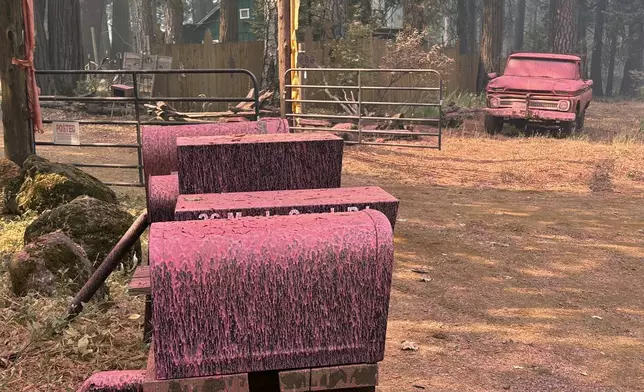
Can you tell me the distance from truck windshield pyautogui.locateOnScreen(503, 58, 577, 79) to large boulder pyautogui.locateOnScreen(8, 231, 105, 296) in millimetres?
13015

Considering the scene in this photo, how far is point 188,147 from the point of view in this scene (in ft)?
8.62

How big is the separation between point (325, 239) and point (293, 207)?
1.19 feet

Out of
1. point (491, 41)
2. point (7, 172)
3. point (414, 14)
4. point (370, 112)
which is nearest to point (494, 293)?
point (7, 172)

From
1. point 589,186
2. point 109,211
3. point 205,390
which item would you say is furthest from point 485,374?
point 589,186

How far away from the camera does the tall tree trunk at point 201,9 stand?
54.5 meters

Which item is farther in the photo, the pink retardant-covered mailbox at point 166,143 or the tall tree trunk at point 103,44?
the tall tree trunk at point 103,44

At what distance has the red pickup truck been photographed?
575 inches

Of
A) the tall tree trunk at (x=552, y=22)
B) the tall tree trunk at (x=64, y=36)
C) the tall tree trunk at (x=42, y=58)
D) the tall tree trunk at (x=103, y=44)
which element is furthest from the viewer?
the tall tree trunk at (x=103, y=44)

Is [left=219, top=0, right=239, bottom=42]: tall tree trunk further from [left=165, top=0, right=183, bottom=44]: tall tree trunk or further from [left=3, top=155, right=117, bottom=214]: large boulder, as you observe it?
[left=3, top=155, right=117, bottom=214]: large boulder

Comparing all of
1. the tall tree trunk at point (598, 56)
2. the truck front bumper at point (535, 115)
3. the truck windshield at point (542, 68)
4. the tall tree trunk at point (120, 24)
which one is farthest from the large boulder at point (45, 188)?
the tall tree trunk at point (598, 56)

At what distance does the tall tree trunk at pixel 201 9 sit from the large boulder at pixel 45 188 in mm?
45899

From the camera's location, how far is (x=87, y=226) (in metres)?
5.24

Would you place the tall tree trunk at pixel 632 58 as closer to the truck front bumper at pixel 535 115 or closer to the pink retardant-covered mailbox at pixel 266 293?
the truck front bumper at pixel 535 115

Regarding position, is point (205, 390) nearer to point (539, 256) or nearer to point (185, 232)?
point (185, 232)
